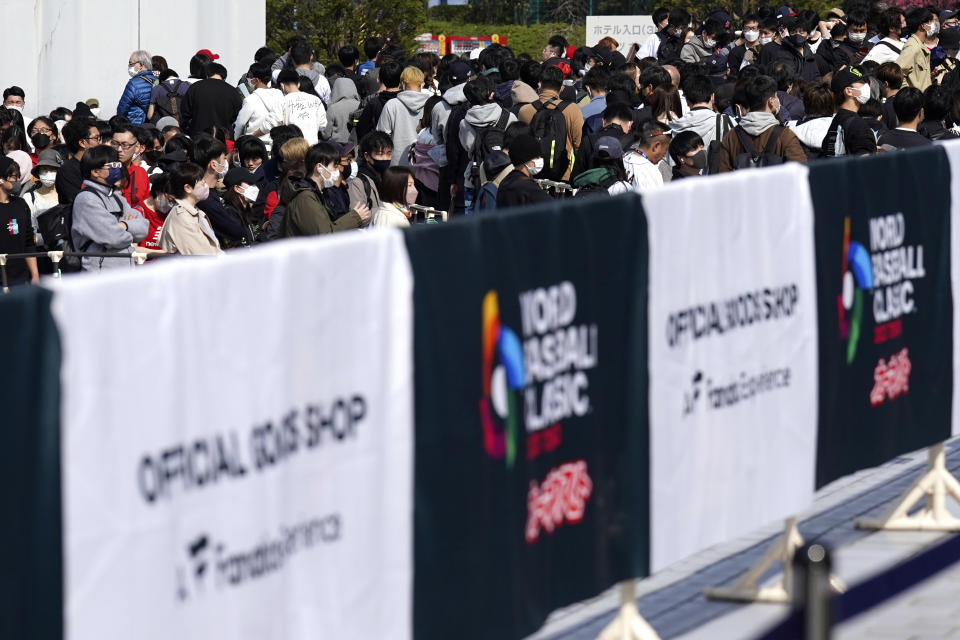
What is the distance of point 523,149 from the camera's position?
10680 mm

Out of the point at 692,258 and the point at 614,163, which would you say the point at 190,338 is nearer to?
the point at 692,258

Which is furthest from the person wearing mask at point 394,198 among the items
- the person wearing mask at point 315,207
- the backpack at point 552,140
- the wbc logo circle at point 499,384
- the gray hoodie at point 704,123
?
the wbc logo circle at point 499,384

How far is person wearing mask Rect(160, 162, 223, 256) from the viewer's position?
10.0 m

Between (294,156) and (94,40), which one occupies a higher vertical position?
(94,40)

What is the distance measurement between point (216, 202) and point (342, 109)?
564cm

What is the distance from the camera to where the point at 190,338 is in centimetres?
386

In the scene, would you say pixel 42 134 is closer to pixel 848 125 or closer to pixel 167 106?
Answer: pixel 167 106

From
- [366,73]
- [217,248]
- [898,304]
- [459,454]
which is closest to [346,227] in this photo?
[217,248]

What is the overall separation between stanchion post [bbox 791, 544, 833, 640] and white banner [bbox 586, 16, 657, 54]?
111 feet

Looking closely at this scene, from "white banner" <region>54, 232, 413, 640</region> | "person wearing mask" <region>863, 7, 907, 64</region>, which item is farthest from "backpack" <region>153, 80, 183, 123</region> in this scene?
"white banner" <region>54, 232, 413, 640</region>

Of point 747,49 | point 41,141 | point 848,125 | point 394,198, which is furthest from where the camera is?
point 747,49

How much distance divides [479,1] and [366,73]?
51.0 metres

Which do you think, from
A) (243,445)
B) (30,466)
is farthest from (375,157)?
(30,466)

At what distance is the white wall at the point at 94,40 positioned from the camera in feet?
75.5
